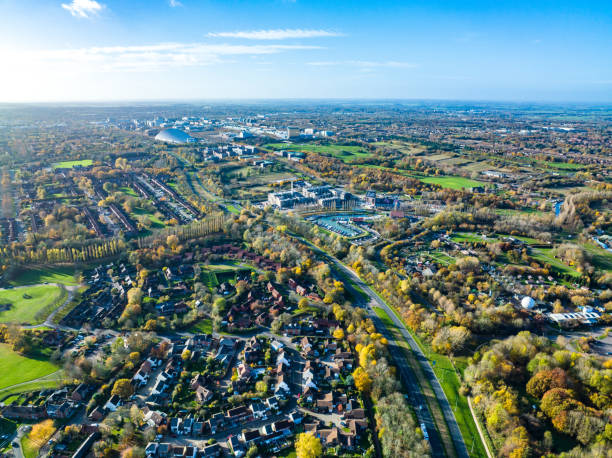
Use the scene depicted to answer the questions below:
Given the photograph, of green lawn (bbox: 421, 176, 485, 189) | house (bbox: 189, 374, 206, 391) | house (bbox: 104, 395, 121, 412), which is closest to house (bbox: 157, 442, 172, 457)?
house (bbox: 189, 374, 206, 391)

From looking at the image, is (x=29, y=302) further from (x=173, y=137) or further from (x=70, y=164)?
(x=173, y=137)

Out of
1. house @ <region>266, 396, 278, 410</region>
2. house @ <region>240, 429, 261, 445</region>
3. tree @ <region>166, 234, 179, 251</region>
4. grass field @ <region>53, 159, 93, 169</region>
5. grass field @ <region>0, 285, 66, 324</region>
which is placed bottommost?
house @ <region>240, 429, 261, 445</region>

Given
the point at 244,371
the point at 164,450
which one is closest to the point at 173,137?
the point at 244,371

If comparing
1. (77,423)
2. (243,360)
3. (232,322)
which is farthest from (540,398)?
(77,423)

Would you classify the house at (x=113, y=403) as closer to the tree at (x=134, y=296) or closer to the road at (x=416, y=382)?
the tree at (x=134, y=296)

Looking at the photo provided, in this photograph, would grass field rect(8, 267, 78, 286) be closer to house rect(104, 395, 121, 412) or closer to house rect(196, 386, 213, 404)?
house rect(104, 395, 121, 412)

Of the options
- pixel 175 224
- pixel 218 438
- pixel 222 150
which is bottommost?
pixel 218 438

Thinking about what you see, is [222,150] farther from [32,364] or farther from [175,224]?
[32,364]
